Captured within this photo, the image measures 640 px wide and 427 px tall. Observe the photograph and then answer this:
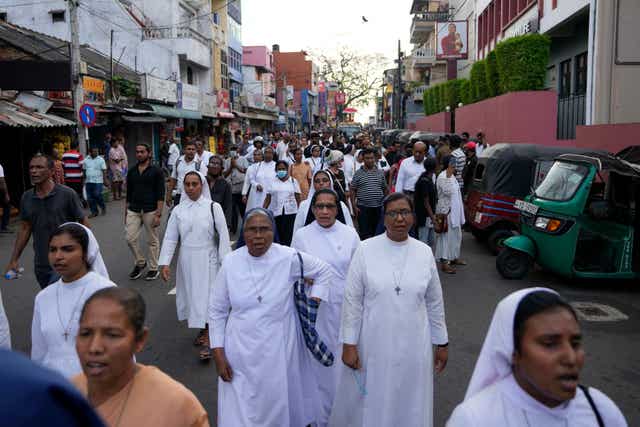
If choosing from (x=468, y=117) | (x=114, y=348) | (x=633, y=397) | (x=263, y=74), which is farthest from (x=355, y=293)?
(x=263, y=74)

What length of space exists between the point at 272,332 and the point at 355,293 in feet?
1.94

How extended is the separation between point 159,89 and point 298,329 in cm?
2617

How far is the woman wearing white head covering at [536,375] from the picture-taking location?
2148mm

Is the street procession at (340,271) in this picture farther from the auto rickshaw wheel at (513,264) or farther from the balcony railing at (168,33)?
the balcony railing at (168,33)

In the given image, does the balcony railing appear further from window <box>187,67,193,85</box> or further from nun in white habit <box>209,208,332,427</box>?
nun in white habit <box>209,208,332,427</box>

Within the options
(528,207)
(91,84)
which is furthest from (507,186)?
(91,84)

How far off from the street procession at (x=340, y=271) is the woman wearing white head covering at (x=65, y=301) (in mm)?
12

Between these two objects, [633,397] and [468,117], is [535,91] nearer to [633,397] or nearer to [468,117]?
[468,117]

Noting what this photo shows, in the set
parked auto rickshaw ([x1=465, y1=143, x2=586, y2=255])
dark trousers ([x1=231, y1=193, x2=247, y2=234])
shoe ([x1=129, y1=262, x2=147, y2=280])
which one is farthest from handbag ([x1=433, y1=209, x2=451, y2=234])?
dark trousers ([x1=231, y1=193, x2=247, y2=234])

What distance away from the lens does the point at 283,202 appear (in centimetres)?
1024

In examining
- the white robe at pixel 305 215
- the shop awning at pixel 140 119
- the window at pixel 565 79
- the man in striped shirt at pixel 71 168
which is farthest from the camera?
the shop awning at pixel 140 119

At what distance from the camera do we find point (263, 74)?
229ft

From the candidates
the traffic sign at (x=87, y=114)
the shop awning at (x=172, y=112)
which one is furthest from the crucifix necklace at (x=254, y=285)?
the shop awning at (x=172, y=112)

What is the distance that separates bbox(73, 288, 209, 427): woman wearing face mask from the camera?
7.43ft
